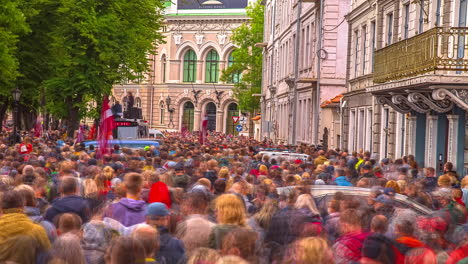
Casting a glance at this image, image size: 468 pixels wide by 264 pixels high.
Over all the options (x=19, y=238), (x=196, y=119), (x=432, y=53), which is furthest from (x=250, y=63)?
(x=19, y=238)

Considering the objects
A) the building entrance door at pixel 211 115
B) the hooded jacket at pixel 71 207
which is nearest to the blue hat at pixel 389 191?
the hooded jacket at pixel 71 207

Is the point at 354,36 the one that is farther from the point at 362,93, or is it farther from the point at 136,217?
the point at 136,217

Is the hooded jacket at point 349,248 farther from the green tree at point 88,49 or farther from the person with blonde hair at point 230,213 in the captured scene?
the green tree at point 88,49

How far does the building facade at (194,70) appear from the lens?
339 feet

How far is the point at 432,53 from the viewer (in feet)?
65.7

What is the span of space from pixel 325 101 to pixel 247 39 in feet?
135

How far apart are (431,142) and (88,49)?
20.0 meters

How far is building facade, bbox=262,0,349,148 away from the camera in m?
41.8

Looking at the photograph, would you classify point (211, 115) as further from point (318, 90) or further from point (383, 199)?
point (383, 199)

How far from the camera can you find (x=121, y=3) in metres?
40.6

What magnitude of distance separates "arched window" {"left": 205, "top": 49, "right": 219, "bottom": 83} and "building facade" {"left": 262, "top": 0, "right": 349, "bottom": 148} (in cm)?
4277

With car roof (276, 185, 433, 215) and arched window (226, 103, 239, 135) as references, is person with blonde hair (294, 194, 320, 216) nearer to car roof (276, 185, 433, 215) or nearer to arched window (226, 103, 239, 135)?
car roof (276, 185, 433, 215)

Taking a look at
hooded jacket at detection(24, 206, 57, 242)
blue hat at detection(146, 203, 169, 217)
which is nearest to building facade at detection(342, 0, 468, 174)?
hooded jacket at detection(24, 206, 57, 242)

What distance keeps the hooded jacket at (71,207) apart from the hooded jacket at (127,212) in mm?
298
